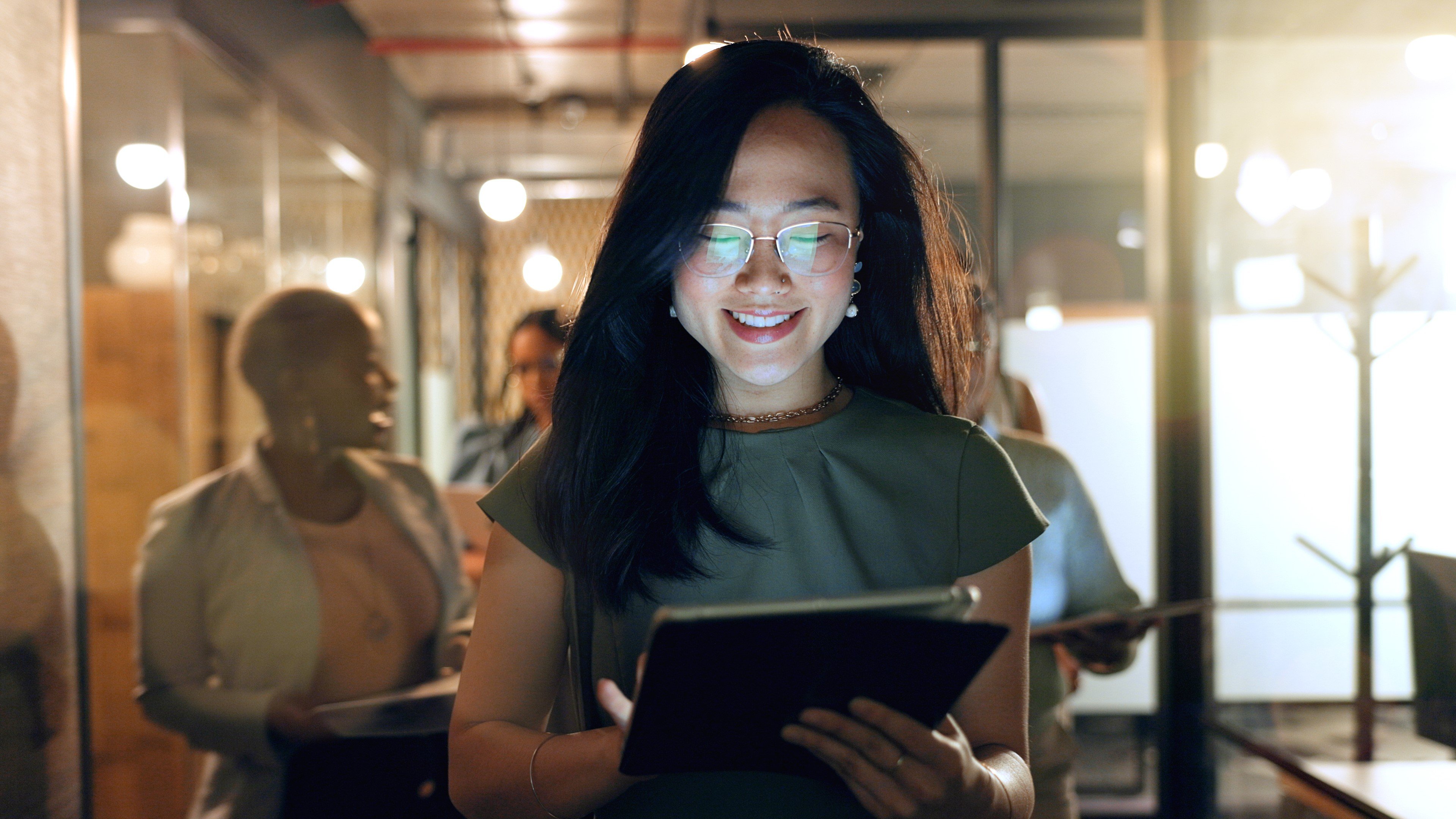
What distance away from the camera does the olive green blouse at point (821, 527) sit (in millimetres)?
1091

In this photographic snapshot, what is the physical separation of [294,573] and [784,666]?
161cm

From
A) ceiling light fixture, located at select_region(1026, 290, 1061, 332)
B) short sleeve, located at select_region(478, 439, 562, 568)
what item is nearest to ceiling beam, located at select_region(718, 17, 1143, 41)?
ceiling light fixture, located at select_region(1026, 290, 1061, 332)

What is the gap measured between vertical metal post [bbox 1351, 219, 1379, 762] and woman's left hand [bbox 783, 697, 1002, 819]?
1422mm

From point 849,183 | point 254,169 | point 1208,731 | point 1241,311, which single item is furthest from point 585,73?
point 849,183

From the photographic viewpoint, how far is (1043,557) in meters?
2.02

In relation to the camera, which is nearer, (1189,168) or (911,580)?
(911,580)

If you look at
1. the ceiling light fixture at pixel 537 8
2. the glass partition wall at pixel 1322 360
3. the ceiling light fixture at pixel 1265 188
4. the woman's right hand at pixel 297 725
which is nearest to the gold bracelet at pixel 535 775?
the woman's right hand at pixel 297 725

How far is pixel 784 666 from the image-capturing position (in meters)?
0.82

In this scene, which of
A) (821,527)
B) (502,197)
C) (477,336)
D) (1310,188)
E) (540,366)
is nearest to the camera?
(821,527)

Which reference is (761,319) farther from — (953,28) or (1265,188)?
(953,28)

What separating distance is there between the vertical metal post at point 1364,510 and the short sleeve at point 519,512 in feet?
5.36

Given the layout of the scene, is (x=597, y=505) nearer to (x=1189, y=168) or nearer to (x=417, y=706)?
(x=417, y=706)

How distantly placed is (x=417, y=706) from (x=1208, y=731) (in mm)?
2128

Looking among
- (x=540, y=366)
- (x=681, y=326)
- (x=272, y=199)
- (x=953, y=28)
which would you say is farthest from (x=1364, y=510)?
(x=272, y=199)
